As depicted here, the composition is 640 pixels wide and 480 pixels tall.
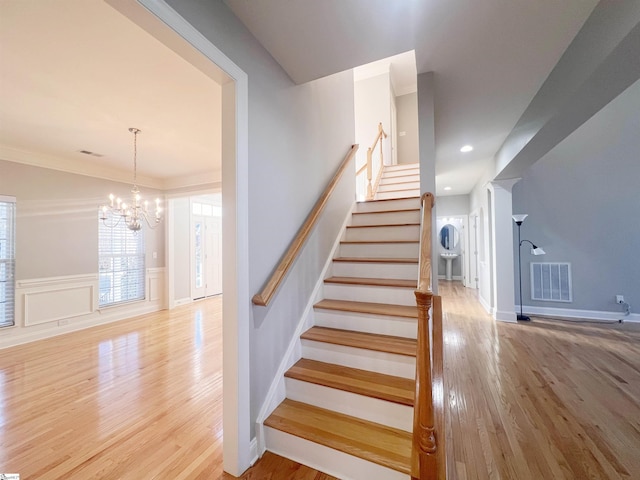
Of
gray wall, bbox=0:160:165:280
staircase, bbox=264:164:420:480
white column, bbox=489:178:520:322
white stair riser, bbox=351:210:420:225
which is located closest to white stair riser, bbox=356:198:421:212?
white stair riser, bbox=351:210:420:225

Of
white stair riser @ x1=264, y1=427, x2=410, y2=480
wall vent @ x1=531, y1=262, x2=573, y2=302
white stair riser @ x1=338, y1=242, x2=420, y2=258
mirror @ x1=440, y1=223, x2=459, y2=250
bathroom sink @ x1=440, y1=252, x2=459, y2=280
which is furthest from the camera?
mirror @ x1=440, y1=223, x2=459, y2=250

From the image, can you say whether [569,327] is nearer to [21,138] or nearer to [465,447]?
[465,447]

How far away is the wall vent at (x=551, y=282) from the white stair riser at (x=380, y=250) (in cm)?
369

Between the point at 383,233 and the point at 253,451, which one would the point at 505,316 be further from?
the point at 253,451

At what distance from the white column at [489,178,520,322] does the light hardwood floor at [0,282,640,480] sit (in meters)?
0.69

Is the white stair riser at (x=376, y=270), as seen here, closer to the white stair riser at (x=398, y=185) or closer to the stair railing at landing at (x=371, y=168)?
the stair railing at landing at (x=371, y=168)

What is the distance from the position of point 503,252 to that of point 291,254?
4.06m

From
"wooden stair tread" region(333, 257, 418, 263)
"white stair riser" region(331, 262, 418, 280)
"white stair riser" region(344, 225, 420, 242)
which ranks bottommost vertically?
"white stair riser" region(331, 262, 418, 280)

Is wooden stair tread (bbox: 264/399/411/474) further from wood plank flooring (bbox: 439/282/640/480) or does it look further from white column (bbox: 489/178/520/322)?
white column (bbox: 489/178/520/322)

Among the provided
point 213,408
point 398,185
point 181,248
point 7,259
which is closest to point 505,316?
point 398,185

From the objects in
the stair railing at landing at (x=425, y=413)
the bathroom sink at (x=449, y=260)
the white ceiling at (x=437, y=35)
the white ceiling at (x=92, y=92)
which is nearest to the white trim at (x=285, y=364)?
the stair railing at landing at (x=425, y=413)

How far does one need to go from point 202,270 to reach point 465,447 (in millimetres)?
6069

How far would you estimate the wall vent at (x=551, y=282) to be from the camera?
461cm

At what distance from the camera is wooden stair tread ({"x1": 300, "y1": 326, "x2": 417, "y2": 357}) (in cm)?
178
